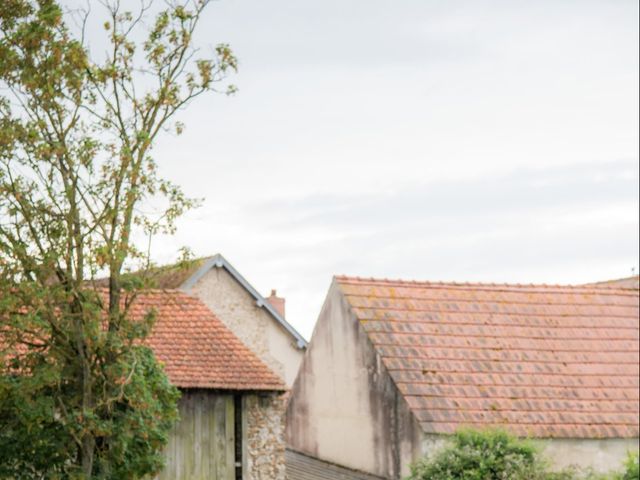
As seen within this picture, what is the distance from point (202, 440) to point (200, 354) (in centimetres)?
173

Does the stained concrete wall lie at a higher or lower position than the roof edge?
lower

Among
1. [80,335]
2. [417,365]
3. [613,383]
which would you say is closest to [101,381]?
[80,335]

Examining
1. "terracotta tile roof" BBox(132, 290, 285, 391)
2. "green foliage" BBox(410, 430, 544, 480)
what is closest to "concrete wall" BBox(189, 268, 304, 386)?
"terracotta tile roof" BBox(132, 290, 285, 391)

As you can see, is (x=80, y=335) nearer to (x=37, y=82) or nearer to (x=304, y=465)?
(x=37, y=82)

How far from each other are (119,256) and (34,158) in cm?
188

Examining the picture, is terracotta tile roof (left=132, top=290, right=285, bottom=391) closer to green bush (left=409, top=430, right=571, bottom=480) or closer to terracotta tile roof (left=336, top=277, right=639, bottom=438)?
terracotta tile roof (left=336, top=277, right=639, bottom=438)

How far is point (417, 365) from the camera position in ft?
88.2

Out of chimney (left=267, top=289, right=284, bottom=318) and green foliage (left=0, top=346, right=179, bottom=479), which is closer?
green foliage (left=0, top=346, right=179, bottom=479)

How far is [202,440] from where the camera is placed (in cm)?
2744

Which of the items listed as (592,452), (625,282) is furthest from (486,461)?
(625,282)

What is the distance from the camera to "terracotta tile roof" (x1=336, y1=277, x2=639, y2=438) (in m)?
26.5

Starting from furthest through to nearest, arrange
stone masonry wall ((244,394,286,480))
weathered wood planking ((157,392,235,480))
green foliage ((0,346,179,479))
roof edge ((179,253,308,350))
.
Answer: roof edge ((179,253,308,350)) < stone masonry wall ((244,394,286,480)) < weathered wood planking ((157,392,235,480)) < green foliage ((0,346,179,479))

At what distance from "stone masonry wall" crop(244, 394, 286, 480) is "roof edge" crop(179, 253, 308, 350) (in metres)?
10.5

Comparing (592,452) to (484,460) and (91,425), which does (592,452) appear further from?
(91,425)
